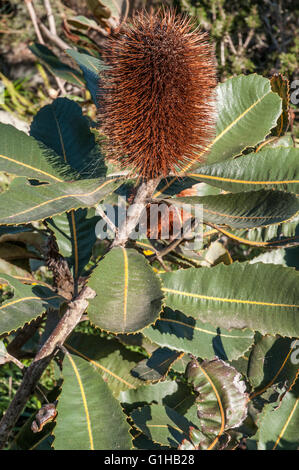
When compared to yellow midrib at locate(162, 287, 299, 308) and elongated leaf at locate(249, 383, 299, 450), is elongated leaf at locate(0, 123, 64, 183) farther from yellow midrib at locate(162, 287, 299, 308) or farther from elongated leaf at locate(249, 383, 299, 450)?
elongated leaf at locate(249, 383, 299, 450)

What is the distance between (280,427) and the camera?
3.97 feet

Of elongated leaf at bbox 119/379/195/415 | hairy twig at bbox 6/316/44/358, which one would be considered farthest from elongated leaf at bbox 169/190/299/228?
hairy twig at bbox 6/316/44/358

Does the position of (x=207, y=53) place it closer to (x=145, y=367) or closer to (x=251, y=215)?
(x=251, y=215)

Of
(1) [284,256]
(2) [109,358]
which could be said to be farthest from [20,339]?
(1) [284,256]

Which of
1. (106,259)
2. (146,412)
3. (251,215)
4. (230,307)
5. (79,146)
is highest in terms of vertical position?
(79,146)

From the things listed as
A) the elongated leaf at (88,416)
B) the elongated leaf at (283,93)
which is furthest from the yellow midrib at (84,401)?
the elongated leaf at (283,93)

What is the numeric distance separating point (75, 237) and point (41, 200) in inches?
19.5

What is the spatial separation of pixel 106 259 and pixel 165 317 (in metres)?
0.33

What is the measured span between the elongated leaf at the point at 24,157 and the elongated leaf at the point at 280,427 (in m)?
0.83

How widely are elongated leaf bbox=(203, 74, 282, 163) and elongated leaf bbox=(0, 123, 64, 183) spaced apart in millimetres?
423

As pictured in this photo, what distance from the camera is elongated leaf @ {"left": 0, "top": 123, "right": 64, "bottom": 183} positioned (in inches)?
45.1

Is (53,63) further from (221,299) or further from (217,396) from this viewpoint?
(217,396)

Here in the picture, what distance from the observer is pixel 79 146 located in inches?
53.8
